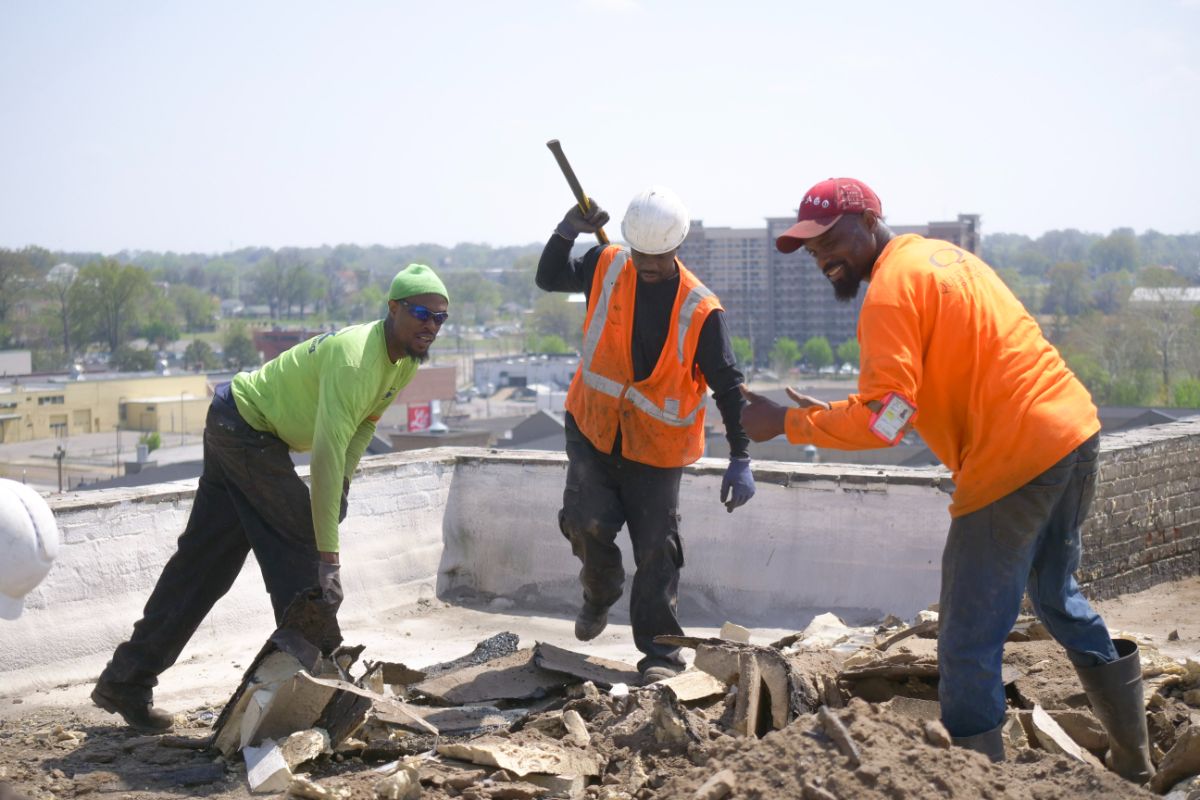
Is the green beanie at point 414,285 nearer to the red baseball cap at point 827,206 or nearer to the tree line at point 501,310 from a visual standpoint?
Result: the red baseball cap at point 827,206

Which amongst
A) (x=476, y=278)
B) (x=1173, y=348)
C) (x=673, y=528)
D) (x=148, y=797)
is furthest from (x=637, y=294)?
(x=476, y=278)

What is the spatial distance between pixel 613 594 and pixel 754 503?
1.64 m

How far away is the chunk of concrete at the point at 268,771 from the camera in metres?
4.01

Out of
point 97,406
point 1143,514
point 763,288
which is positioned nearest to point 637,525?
point 1143,514

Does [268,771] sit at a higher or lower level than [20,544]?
lower

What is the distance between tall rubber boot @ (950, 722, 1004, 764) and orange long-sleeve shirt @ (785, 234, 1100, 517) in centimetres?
63

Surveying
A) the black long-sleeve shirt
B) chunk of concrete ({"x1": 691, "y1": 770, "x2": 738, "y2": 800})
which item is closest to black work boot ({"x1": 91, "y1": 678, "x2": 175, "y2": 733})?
the black long-sleeve shirt

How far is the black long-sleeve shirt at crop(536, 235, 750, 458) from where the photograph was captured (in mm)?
5090

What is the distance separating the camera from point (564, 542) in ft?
23.9

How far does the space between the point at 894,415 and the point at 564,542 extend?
4.14 meters

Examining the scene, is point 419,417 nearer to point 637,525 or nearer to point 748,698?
point 637,525

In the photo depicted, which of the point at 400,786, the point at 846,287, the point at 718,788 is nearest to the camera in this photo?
the point at 718,788

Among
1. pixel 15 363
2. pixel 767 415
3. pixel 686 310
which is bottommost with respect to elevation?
pixel 15 363

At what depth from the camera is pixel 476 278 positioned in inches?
6156
